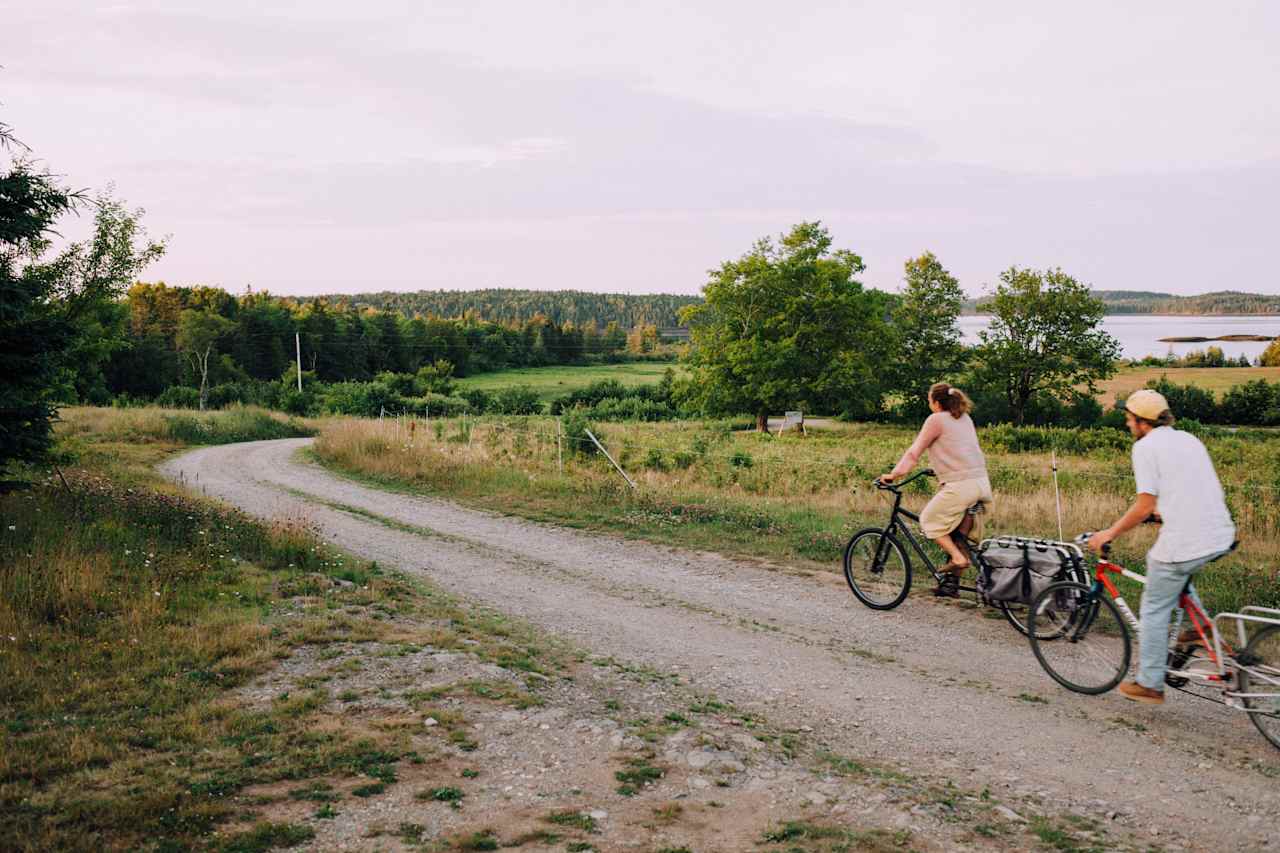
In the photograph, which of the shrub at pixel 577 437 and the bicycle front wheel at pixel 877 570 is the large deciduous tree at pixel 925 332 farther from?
the bicycle front wheel at pixel 877 570

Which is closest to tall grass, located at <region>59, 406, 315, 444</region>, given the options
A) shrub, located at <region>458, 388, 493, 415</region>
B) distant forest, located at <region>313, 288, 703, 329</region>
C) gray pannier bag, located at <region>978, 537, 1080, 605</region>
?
shrub, located at <region>458, 388, 493, 415</region>

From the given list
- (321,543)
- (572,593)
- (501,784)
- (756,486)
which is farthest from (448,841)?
(756,486)

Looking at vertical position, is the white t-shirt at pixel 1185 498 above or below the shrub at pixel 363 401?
above

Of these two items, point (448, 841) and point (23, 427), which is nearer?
point (448, 841)

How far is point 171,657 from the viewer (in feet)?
21.9

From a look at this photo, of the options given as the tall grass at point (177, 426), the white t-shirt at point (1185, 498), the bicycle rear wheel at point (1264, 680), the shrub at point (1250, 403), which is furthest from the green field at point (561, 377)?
the bicycle rear wheel at point (1264, 680)

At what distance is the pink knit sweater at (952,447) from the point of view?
7906mm

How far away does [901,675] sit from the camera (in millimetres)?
6719

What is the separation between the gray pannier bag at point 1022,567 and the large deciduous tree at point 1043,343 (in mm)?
55556

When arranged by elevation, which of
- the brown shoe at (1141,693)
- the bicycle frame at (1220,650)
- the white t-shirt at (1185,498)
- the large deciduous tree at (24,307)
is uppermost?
the large deciduous tree at (24,307)

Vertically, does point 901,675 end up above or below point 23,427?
below

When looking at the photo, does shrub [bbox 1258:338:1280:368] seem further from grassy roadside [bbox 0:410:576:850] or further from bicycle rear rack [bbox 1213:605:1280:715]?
grassy roadside [bbox 0:410:576:850]

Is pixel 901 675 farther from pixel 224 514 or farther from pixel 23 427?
pixel 23 427

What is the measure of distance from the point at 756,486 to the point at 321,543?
9.67 metres
